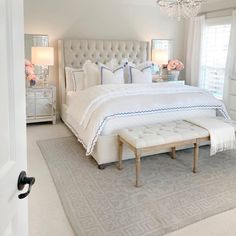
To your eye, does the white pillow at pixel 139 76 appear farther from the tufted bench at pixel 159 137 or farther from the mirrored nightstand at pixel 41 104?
the tufted bench at pixel 159 137

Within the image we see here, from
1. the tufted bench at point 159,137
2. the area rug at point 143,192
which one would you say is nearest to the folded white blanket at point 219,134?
the tufted bench at point 159,137

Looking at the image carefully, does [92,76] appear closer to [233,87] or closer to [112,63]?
[112,63]

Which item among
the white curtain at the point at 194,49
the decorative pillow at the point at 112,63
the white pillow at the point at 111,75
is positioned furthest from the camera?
the white curtain at the point at 194,49

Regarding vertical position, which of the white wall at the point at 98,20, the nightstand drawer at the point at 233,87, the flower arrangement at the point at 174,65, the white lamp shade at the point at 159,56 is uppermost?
the white wall at the point at 98,20

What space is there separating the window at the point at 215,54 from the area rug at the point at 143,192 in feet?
8.43

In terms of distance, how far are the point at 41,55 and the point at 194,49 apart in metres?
3.54

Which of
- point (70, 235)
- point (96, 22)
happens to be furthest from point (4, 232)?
point (96, 22)

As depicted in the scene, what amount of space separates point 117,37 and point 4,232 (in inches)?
218

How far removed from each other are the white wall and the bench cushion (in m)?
3.03

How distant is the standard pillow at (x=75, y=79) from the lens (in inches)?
203

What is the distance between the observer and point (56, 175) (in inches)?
127

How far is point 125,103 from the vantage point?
139 inches

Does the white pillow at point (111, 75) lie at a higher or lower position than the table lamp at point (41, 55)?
lower

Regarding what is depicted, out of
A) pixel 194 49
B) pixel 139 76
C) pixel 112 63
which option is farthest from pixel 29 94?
pixel 194 49
